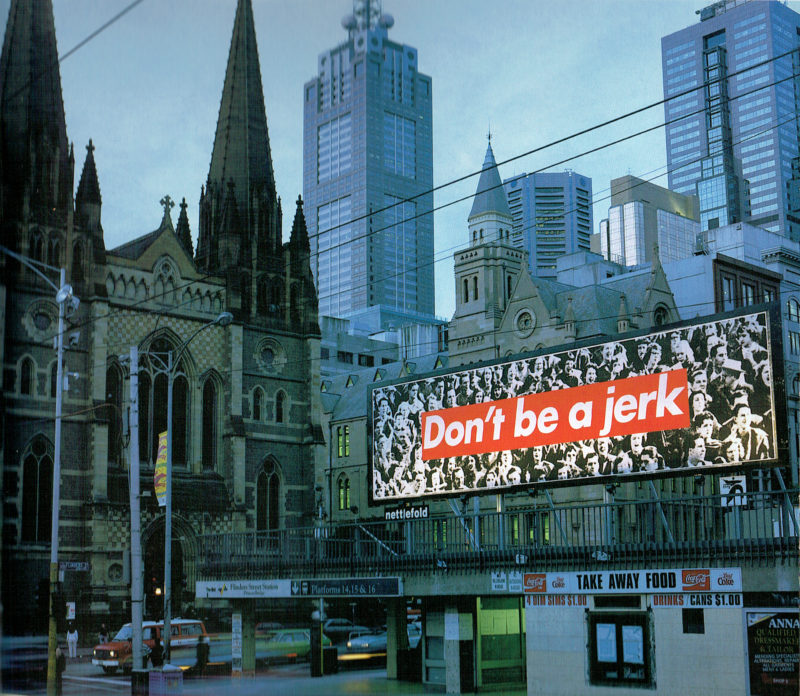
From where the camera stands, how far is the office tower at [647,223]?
11738cm

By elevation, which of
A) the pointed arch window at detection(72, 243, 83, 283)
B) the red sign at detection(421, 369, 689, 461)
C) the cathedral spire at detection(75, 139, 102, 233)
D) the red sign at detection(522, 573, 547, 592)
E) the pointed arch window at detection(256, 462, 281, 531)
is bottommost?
the red sign at detection(522, 573, 547, 592)

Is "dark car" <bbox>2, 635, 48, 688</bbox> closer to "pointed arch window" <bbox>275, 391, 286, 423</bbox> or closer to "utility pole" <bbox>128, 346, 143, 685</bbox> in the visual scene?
"utility pole" <bbox>128, 346, 143, 685</bbox>

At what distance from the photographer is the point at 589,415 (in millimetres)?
27531

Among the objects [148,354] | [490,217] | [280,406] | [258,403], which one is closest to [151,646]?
[148,354]

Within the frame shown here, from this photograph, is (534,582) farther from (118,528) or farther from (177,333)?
(177,333)

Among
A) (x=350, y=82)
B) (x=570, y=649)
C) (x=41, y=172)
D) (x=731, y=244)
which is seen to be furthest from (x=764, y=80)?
(x=570, y=649)

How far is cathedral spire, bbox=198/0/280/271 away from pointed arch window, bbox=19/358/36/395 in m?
13.8

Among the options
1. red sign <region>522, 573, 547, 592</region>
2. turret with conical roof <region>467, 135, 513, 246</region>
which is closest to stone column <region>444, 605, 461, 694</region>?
red sign <region>522, 573, 547, 592</region>

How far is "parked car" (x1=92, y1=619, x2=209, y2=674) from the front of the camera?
118 ft

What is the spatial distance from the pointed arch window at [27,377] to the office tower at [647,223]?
64.4 meters

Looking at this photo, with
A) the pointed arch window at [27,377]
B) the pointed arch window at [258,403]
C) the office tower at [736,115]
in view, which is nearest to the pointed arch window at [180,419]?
the pointed arch window at [258,403]

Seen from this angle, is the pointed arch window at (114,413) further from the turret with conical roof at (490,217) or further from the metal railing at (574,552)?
the turret with conical roof at (490,217)

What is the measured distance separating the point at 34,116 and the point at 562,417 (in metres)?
33.5

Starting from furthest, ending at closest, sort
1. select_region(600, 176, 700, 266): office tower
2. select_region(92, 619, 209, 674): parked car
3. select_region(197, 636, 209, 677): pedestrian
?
select_region(600, 176, 700, 266): office tower → select_region(197, 636, 209, 677): pedestrian → select_region(92, 619, 209, 674): parked car
